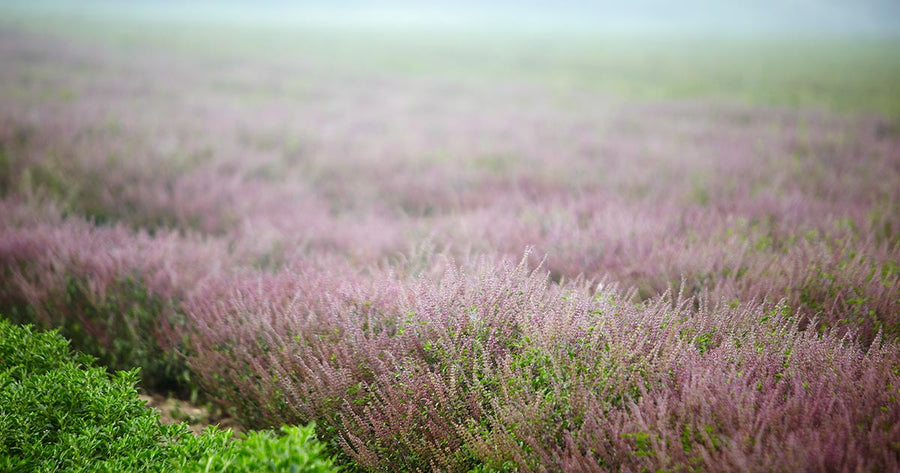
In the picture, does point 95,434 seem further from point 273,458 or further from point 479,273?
point 479,273

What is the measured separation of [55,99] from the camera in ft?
31.6

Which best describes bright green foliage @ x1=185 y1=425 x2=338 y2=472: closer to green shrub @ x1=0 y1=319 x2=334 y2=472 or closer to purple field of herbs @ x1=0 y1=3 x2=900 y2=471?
green shrub @ x1=0 y1=319 x2=334 y2=472

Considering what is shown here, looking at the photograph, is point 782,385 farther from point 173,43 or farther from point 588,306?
point 173,43

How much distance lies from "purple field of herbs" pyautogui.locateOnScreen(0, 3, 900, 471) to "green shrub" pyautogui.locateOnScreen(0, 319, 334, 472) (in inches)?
19.1

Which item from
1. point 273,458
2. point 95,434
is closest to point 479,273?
point 273,458

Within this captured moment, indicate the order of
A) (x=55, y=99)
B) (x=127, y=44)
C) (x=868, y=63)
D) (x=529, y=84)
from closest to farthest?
(x=55, y=99)
(x=529, y=84)
(x=127, y=44)
(x=868, y=63)

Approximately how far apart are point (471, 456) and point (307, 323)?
1143 mm

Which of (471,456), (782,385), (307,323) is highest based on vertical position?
(782,385)

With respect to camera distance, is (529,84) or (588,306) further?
(529,84)

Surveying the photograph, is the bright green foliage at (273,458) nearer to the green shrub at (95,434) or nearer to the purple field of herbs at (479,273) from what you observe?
the green shrub at (95,434)

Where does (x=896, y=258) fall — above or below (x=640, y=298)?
above

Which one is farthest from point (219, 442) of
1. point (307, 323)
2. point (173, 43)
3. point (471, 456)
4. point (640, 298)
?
point (173, 43)

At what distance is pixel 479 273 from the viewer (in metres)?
2.92

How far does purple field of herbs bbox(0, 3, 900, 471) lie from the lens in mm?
2041
